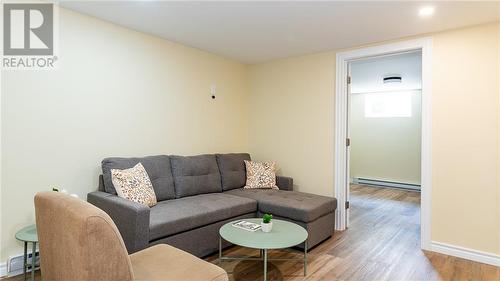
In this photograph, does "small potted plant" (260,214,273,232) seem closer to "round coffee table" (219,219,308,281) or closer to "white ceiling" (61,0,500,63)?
"round coffee table" (219,219,308,281)

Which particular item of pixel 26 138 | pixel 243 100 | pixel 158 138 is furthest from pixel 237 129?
pixel 26 138

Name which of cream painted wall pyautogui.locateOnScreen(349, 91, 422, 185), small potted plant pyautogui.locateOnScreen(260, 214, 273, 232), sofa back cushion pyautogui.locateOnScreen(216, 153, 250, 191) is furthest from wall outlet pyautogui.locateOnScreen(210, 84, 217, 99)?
cream painted wall pyautogui.locateOnScreen(349, 91, 422, 185)

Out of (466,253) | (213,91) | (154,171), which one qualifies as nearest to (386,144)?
(466,253)

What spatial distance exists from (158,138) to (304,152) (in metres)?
1.96

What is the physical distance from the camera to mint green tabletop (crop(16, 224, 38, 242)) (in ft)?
6.77

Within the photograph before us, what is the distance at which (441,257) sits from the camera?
2.85m

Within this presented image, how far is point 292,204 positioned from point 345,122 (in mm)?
1355

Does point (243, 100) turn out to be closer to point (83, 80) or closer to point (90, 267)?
point (83, 80)

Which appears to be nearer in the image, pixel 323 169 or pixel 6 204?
pixel 6 204

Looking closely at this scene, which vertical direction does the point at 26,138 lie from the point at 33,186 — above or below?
above

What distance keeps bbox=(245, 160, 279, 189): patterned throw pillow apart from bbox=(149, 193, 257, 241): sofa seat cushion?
58 centimetres

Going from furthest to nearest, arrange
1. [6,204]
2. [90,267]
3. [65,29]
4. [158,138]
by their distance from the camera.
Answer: [158,138] → [65,29] → [6,204] → [90,267]

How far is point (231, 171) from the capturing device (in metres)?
3.79

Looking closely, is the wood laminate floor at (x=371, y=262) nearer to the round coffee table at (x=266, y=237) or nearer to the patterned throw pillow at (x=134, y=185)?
the round coffee table at (x=266, y=237)
